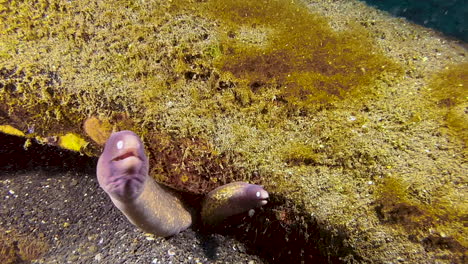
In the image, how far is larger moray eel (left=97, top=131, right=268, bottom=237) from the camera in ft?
4.77

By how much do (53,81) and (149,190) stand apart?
1.81m

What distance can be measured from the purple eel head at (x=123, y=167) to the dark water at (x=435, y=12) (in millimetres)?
8367

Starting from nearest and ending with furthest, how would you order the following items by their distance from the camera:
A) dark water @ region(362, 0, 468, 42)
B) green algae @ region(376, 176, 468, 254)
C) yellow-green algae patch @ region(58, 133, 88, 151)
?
green algae @ region(376, 176, 468, 254) → yellow-green algae patch @ region(58, 133, 88, 151) → dark water @ region(362, 0, 468, 42)

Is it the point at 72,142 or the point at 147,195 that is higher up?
the point at 147,195

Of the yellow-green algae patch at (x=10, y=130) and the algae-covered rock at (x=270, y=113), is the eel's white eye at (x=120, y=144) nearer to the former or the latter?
the algae-covered rock at (x=270, y=113)

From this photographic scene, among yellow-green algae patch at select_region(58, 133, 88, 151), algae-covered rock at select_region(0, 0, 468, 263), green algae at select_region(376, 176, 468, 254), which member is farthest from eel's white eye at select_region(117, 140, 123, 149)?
green algae at select_region(376, 176, 468, 254)

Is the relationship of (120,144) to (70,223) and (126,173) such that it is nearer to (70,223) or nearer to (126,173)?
(126,173)

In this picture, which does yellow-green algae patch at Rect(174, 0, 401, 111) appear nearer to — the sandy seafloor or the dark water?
the sandy seafloor

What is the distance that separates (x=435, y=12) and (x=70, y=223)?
10411mm

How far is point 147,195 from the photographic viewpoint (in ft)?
6.14

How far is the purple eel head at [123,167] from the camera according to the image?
144 centimetres

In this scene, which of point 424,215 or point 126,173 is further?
point 424,215

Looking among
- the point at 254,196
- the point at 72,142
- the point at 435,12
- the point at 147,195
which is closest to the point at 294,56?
the point at 254,196

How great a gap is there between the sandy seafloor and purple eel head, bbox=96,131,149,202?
4.20ft
